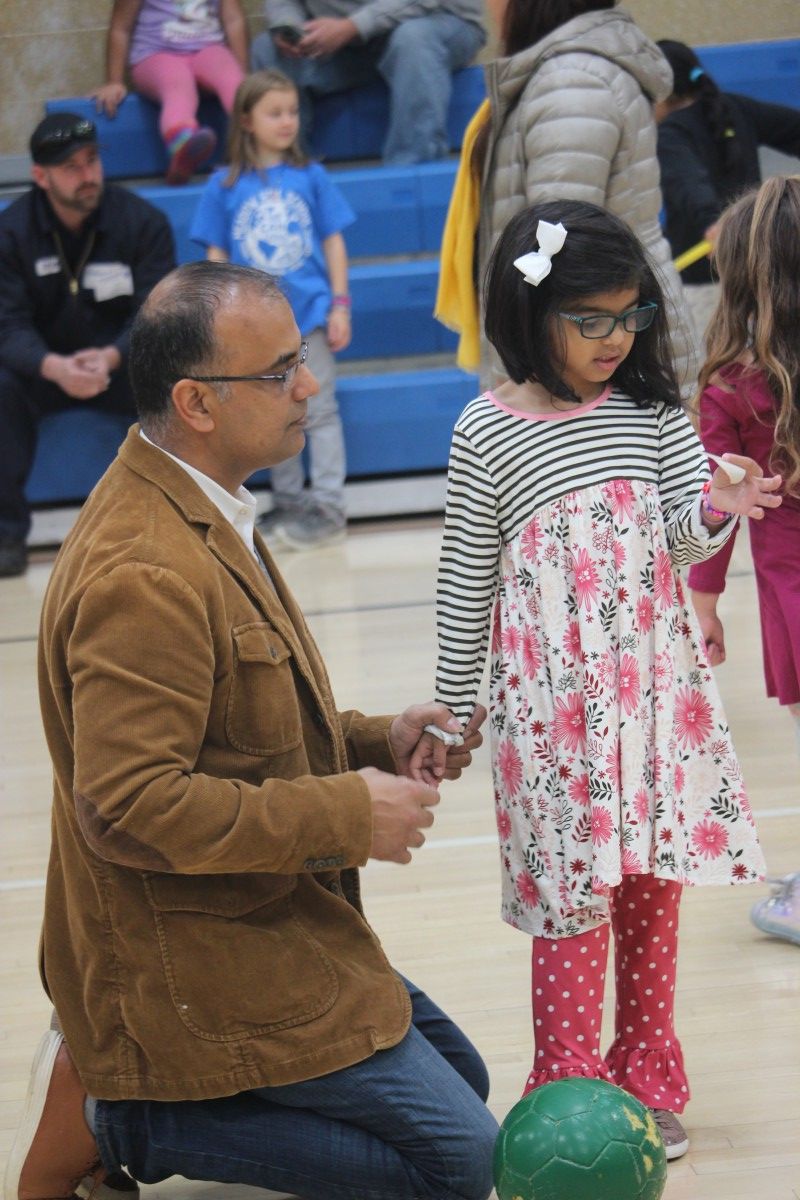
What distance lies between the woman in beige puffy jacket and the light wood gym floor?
1069 mm

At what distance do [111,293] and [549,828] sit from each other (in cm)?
457

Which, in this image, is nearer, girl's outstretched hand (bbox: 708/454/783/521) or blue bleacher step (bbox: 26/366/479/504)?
girl's outstretched hand (bbox: 708/454/783/521)

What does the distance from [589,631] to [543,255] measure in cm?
50

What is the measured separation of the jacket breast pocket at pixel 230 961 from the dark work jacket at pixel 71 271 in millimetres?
4541

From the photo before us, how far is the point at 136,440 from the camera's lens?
1939 mm

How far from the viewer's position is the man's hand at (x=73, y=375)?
6125mm

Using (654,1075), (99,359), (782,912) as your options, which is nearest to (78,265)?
(99,359)

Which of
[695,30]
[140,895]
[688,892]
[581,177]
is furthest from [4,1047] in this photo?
[695,30]

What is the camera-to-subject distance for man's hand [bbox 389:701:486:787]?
7.20 ft

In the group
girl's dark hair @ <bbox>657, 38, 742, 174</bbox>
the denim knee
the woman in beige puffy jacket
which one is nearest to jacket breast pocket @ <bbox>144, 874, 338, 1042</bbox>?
the denim knee

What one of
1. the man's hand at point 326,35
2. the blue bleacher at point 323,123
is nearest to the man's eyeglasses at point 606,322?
the man's hand at point 326,35

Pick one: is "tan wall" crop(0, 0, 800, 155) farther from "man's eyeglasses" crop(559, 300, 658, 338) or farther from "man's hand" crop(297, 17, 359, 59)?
"man's eyeglasses" crop(559, 300, 658, 338)

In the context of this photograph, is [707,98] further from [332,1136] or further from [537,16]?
[332,1136]

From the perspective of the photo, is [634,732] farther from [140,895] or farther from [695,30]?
[695,30]
